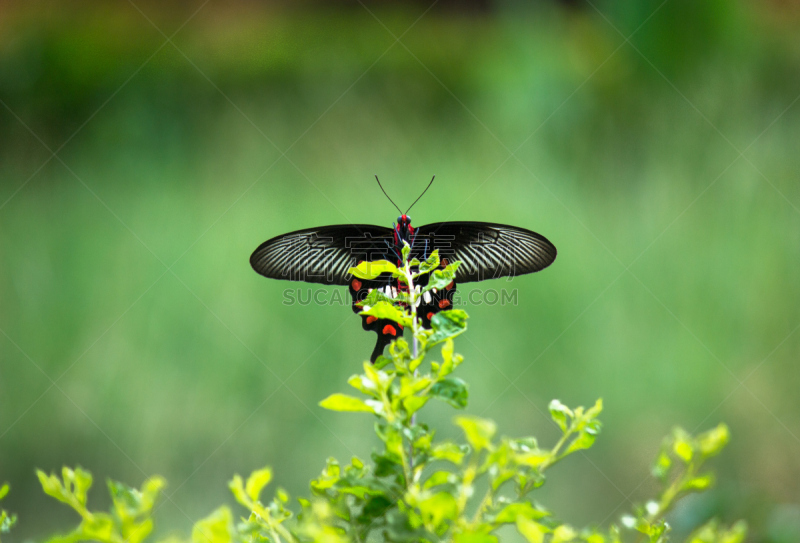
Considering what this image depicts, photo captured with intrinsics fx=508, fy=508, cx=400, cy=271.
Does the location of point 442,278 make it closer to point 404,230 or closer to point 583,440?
point 583,440

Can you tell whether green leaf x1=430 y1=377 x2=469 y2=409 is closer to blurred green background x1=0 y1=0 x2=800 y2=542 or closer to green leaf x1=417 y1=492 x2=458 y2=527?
green leaf x1=417 y1=492 x2=458 y2=527

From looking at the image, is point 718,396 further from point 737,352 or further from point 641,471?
point 641,471

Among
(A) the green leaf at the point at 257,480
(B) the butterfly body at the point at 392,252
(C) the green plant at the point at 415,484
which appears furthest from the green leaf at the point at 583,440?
(B) the butterfly body at the point at 392,252

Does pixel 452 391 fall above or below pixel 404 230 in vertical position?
below

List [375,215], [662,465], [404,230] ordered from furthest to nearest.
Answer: [375,215] < [404,230] < [662,465]

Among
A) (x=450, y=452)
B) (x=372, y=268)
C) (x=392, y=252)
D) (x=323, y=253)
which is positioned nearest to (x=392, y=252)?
(x=392, y=252)

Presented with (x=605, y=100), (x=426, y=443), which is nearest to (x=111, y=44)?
(x=605, y=100)

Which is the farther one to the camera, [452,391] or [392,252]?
[392,252]
